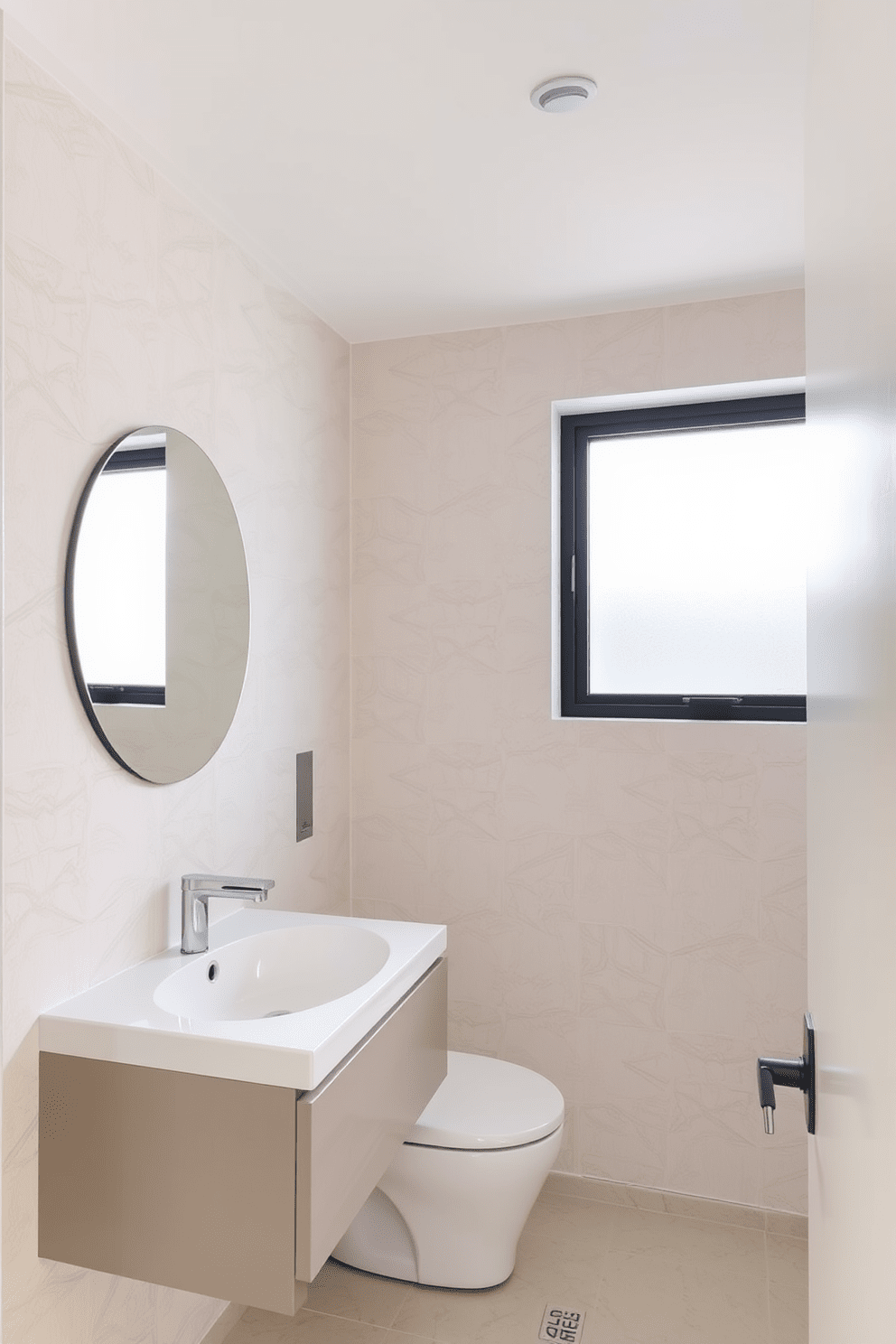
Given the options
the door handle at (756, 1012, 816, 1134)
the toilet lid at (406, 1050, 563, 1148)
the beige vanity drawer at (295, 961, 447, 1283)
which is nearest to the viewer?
the door handle at (756, 1012, 816, 1134)

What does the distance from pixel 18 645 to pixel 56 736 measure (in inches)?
6.6

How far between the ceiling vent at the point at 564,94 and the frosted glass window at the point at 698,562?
1.11m

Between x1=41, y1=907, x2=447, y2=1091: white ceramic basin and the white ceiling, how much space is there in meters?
1.51

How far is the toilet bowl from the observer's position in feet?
6.14

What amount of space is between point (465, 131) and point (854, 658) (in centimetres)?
145

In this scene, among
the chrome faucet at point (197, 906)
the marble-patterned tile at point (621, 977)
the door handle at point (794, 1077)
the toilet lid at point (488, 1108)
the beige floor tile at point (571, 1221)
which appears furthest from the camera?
the marble-patterned tile at point (621, 977)

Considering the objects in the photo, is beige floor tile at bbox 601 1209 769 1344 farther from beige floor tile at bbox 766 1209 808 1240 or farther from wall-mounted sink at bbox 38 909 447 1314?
wall-mounted sink at bbox 38 909 447 1314

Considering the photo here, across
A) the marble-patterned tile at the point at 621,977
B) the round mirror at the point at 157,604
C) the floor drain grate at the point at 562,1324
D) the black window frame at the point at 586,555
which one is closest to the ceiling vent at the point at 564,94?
the round mirror at the point at 157,604

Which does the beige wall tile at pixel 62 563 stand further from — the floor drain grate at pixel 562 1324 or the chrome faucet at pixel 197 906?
the floor drain grate at pixel 562 1324

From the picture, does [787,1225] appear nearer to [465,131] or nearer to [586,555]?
[586,555]

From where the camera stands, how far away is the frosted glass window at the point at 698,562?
94.4 inches

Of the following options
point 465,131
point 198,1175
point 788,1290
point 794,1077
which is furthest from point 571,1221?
point 465,131

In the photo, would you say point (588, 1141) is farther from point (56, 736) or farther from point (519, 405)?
point (519, 405)

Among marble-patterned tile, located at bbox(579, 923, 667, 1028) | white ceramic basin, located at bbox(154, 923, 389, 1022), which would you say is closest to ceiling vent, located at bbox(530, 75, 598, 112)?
white ceramic basin, located at bbox(154, 923, 389, 1022)
